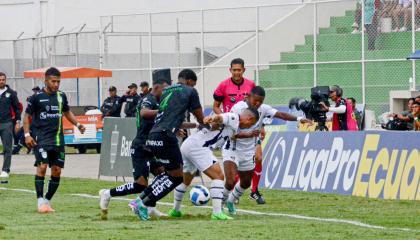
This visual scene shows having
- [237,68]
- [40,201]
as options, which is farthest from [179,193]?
[237,68]

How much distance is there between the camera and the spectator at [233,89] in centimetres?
1816

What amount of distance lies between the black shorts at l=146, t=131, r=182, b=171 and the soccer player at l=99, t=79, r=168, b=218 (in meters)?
0.62

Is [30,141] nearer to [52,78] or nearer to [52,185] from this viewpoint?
[52,185]

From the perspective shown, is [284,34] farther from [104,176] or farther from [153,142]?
[153,142]

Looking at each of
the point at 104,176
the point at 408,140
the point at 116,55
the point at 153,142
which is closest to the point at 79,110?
the point at 116,55

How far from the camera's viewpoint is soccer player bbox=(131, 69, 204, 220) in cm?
1531

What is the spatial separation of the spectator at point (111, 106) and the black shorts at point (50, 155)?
18.6m

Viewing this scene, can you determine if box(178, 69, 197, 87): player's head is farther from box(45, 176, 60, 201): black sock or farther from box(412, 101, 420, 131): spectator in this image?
box(412, 101, 420, 131): spectator

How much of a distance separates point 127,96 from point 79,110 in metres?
5.01

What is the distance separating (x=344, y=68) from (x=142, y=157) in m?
16.3

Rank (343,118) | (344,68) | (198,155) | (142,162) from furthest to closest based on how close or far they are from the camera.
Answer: (344,68)
(343,118)
(142,162)
(198,155)

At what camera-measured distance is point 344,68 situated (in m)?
32.2

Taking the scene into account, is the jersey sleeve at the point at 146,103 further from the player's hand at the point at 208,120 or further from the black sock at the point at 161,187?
the player's hand at the point at 208,120

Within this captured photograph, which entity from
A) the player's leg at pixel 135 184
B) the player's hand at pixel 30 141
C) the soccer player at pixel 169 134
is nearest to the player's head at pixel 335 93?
the player's leg at pixel 135 184
